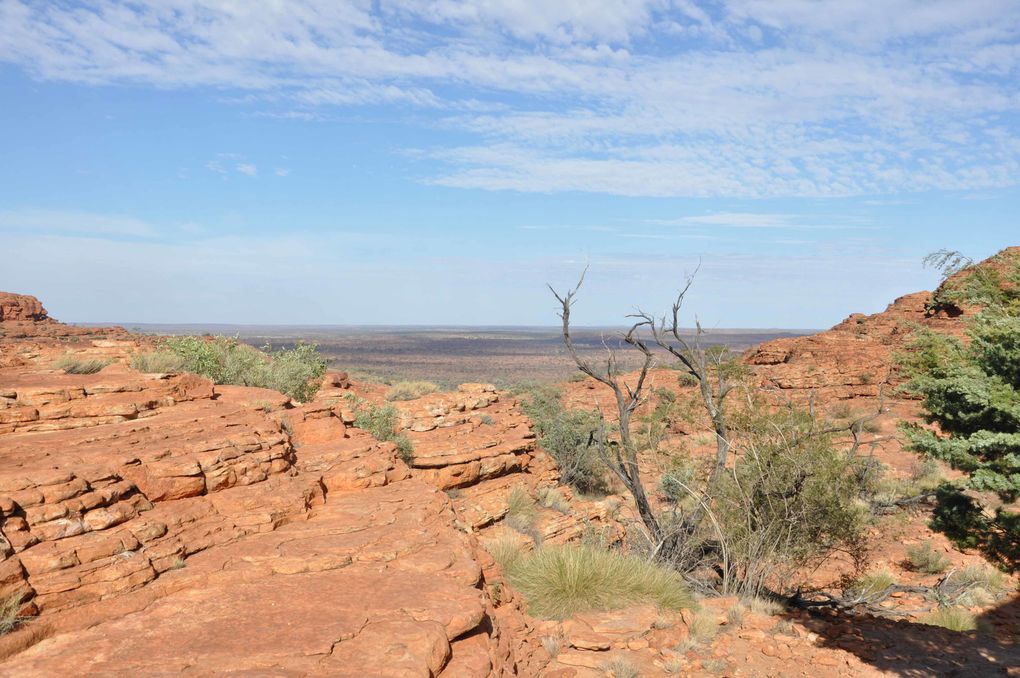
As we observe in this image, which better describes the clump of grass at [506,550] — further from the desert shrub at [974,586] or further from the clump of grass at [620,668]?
the desert shrub at [974,586]

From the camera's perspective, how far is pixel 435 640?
13.9ft

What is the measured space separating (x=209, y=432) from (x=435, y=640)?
4.26 meters

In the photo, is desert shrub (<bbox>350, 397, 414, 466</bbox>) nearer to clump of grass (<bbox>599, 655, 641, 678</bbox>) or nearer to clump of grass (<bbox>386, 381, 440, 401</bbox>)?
clump of grass (<bbox>599, 655, 641, 678</bbox>)

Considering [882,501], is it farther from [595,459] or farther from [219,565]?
[219,565]

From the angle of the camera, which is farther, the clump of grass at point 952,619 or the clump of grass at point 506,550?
the clump of grass at point 952,619

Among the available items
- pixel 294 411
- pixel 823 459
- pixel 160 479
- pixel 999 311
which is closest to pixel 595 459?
pixel 823 459

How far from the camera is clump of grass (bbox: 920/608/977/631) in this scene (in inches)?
366

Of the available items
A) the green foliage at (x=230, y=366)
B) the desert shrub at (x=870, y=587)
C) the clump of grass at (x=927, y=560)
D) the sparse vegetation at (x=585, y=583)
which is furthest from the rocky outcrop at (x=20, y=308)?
the clump of grass at (x=927, y=560)

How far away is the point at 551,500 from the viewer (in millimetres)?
A: 12859

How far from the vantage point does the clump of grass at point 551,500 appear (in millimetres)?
12680

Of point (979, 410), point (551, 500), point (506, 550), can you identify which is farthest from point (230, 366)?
point (979, 410)

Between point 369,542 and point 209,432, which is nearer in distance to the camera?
point 369,542

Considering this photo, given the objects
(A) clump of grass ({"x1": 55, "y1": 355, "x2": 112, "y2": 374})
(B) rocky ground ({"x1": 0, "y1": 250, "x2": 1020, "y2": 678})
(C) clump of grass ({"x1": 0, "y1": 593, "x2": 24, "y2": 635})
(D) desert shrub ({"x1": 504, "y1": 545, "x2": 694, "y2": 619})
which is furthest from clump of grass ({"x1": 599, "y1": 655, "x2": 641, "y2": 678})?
(A) clump of grass ({"x1": 55, "y1": 355, "x2": 112, "y2": 374})

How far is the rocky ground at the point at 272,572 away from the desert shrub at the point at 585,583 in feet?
0.86
